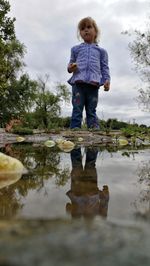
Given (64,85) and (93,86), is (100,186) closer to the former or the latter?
(93,86)

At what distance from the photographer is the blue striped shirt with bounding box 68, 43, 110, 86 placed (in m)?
8.38

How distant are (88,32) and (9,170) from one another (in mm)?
7437

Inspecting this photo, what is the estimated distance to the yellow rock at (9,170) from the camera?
1505 millimetres

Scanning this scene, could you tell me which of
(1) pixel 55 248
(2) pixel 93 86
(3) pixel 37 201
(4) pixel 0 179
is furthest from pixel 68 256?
(2) pixel 93 86

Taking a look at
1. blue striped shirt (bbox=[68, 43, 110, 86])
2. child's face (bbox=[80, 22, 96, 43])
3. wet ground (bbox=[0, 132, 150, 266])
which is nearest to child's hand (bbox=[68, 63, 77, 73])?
blue striped shirt (bbox=[68, 43, 110, 86])

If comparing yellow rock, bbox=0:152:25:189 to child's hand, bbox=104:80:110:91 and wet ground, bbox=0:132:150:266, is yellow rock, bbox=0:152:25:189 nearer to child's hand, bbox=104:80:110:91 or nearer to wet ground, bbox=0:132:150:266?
wet ground, bbox=0:132:150:266

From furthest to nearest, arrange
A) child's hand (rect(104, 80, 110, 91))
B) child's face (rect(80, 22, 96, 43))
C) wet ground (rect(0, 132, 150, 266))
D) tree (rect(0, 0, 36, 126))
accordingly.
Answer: tree (rect(0, 0, 36, 126)) < child's face (rect(80, 22, 96, 43)) < child's hand (rect(104, 80, 110, 91)) < wet ground (rect(0, 132, 150, 266))

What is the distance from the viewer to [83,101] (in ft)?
28.3

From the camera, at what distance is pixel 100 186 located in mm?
1307

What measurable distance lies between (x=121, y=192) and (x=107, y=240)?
25.7 inches

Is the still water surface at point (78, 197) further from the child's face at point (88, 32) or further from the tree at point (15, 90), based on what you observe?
the tree at point (15, 90)

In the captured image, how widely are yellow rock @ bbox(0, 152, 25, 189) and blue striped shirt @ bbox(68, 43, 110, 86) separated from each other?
678 centimetres

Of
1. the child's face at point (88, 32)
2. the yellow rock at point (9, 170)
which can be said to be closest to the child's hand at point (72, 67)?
the child's face at point (88, 32)

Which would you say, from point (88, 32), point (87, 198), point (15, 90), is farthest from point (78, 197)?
point (15, 90)
